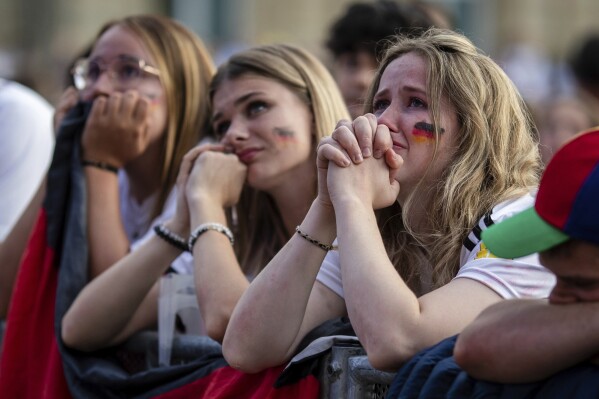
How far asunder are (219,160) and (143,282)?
1.61ft

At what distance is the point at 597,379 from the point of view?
6.40 ft

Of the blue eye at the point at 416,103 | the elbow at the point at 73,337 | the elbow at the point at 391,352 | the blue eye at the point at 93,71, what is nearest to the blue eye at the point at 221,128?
the blue eye at the point at 93,71

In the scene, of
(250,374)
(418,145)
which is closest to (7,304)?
(250,374)

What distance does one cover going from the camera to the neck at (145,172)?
14.7 ft

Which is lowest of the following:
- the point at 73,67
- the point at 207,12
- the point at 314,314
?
the point at 207,12

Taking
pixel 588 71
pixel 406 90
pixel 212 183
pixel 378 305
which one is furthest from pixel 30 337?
pixel 588 71

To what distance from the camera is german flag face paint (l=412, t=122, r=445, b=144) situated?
2875 millimetres

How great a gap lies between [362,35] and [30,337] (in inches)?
89.3

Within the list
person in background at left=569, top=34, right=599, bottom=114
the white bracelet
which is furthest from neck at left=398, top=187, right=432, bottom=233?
person in background at left=569, top=34, right=599, bottom=114

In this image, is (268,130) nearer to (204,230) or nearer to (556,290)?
(204,230)

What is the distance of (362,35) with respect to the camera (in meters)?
5.24

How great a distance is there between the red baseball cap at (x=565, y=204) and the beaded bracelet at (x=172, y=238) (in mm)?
1783

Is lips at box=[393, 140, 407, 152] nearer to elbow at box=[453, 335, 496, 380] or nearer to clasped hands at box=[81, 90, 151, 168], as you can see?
elbow at box=[453, 335, 496, 380]

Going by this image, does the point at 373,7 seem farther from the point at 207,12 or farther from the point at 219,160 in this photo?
the point at 207,12
